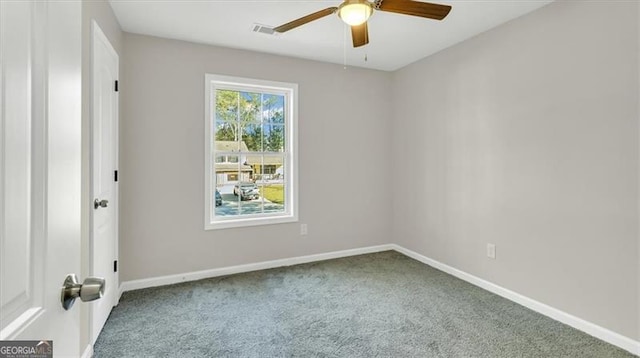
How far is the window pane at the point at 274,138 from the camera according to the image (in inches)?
147

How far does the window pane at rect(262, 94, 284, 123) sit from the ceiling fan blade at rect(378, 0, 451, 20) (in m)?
2.09

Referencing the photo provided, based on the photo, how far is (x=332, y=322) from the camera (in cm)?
242

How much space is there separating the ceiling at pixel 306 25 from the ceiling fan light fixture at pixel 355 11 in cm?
70

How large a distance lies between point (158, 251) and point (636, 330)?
152 inches

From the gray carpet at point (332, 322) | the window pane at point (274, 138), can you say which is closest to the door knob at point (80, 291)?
the gray carpet at point (332, 322)

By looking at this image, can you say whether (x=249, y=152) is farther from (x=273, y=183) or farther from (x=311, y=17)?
(x=311, y=17)

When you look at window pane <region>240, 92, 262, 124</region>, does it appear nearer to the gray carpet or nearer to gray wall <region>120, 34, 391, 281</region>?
gray wall <region>120, 34, 391, 281</region>

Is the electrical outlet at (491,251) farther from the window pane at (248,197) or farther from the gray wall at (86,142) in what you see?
the gray wall at (86,142)

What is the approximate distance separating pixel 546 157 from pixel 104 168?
3453 millimetres

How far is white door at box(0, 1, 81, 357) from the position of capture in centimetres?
51

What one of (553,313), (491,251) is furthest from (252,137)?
(553,313)

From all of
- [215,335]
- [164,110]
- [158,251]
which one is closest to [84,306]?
[215,335]

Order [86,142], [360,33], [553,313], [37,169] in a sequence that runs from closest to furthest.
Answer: [37,169]
[86,142]
[360,33]
[553,313]

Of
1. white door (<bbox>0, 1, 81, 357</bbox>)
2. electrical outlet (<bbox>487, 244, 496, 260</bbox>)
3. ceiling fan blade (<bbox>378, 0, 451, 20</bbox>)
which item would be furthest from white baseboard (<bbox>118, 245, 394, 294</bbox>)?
ceiling fan blade (<bbox>378, 0, 451, 20</bbox>)
